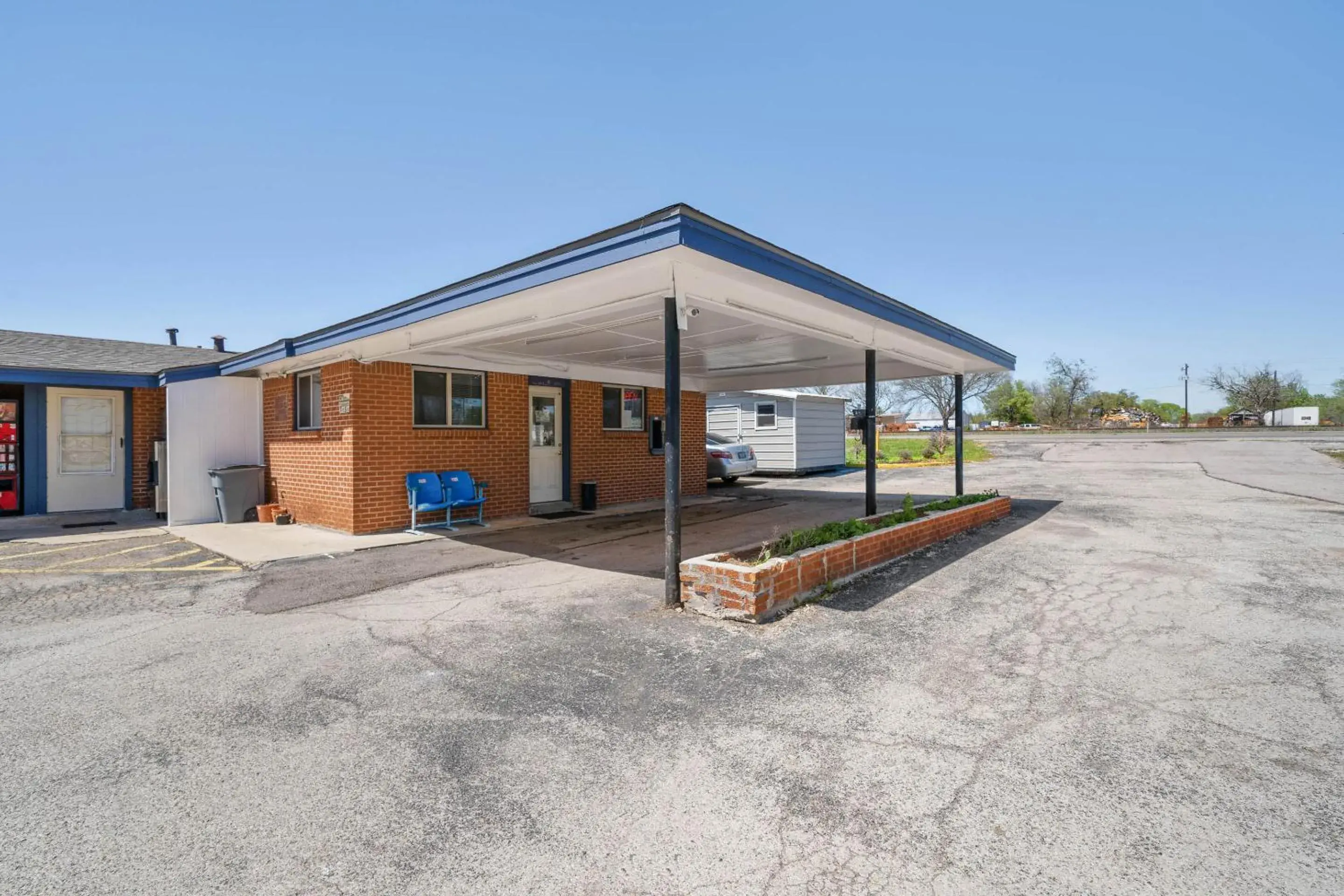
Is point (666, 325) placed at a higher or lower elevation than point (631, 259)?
lower

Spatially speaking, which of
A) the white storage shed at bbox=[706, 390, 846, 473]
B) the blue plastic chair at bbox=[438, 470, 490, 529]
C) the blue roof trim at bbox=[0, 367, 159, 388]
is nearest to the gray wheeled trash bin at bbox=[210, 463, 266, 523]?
the blue roof trim at bbox=[0, 367, 159, 388]

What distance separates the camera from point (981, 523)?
31.1 feet

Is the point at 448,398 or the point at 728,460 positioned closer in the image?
the point at 448,398

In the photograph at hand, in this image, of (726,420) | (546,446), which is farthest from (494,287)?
(726,420)

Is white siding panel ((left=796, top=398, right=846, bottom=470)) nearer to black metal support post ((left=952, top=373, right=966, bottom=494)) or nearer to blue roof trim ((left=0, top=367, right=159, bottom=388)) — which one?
black metal support post ((left=952, top=373, right=966, bottom=494))

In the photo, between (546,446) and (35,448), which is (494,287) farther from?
(35,448)

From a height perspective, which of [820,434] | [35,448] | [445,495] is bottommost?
[445,495]

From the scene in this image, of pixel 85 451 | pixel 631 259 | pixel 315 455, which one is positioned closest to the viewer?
pixel 631 259

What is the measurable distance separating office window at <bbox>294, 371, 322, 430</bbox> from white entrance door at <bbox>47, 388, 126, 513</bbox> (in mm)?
3916

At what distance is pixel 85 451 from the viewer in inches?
434

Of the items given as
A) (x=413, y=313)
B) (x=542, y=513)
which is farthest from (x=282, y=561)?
(x=542, y=513)

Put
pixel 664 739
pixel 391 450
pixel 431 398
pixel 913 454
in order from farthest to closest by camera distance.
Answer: pixel 913 454
pixel 431 398
pixel 391 450
pixel 664 739

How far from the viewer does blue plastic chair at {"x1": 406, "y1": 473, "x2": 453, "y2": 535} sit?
29.5 feet

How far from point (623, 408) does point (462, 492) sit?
428 centimetres
